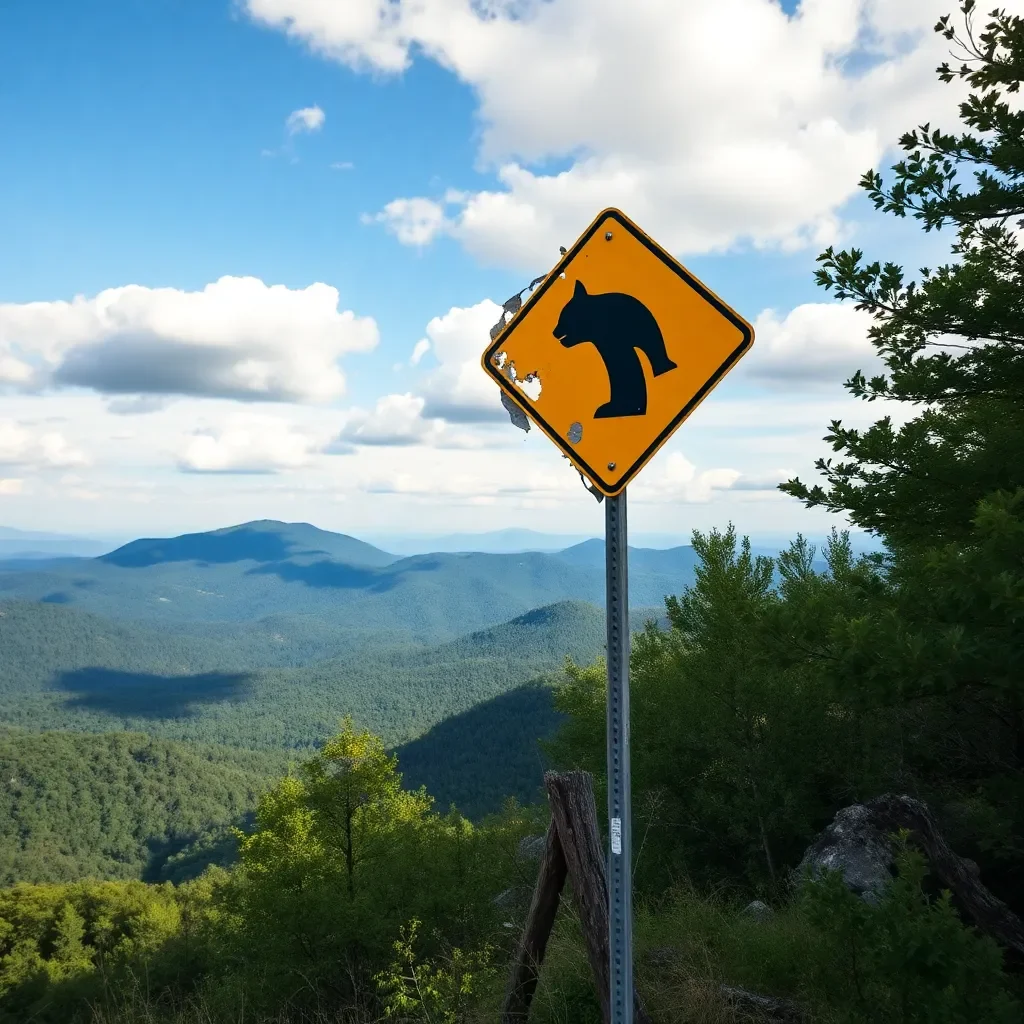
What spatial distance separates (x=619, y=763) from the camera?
7.38ft

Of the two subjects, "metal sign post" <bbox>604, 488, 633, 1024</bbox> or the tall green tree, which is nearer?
"metal sign post" <bbox>604, 488, 633, 1024</bbox>

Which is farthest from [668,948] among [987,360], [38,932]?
[38,932]

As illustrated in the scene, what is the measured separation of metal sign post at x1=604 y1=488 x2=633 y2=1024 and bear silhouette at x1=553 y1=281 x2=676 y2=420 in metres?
0.27

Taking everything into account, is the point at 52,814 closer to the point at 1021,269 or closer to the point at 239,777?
the point at 239,777

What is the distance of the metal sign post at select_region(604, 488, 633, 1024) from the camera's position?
223cm

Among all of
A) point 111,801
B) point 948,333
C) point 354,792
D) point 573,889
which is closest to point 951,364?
point 948,333

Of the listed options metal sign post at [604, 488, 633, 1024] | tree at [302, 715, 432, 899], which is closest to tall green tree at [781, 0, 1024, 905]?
metal sign post at [604, 488, 633, 1024]

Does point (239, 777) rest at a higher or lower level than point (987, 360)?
lower

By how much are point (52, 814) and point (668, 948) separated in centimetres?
15198

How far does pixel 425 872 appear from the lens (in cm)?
1551

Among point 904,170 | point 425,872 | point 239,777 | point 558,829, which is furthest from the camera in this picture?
point 239,777

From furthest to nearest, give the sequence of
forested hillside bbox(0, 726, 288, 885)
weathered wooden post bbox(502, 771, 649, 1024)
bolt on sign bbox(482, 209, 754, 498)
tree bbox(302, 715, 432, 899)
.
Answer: forested hillside bbox(0, 726, 288, 885), tree bbox(302, 715, 432, 899), weathered wooden post bbox(502, 771, 649, 1024), bolt on sign bbox(482, 209, 754, 498)

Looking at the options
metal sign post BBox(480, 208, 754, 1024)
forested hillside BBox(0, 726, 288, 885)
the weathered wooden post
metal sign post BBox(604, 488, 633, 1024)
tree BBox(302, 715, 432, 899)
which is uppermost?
metal sign post BBox(480, 208, 754, 1024)

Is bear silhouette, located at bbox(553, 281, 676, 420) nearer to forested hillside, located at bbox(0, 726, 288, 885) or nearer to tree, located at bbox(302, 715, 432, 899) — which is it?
tree, located at bbox(302, 715, 432, 899)
